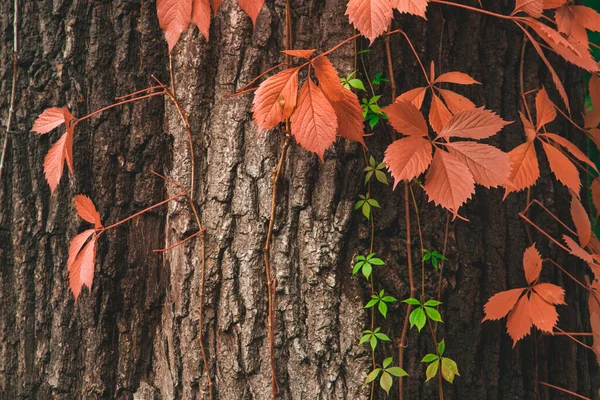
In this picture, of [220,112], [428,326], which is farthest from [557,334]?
[220,112]

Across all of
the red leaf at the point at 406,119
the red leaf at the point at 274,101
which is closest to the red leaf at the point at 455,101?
the red leaf at the point at 406,119

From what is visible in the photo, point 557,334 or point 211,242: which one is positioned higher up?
point 211,242

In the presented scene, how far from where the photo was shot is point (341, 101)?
109 centimetres

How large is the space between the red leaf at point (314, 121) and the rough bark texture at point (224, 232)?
0.19 m

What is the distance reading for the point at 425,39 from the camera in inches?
50.7

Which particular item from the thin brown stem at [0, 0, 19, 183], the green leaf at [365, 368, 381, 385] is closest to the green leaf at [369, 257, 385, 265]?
the green leaf at [365, 368, 381, 385]

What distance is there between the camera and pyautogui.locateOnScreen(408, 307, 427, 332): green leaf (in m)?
1.18

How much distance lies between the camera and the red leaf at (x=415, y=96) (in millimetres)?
1196

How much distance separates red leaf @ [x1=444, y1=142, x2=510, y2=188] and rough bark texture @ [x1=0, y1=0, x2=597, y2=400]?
223 mm

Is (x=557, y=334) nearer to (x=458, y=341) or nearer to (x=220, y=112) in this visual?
(x=458, y=341)

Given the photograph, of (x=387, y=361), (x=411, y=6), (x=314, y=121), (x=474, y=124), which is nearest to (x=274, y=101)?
(x=314, y=121)

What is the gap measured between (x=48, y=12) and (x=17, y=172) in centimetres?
44

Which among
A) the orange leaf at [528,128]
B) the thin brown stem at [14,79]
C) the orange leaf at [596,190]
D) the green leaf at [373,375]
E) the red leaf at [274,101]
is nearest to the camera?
the red leaf at [274,101]

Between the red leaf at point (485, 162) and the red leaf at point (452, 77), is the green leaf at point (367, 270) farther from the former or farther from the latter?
the red leaf at point (452, 77)
